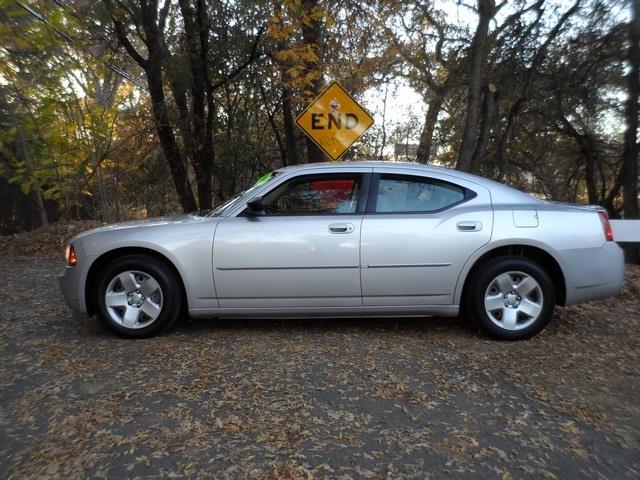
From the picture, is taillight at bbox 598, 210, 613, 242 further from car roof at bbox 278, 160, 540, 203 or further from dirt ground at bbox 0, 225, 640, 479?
dirt ground at bbox 0, 225, 640, 479

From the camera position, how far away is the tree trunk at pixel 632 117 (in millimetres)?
8695

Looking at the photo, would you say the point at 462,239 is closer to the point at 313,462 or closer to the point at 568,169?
the point at 313,462

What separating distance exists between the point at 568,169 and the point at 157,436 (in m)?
15.3

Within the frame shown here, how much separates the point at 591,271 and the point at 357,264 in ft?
6.53

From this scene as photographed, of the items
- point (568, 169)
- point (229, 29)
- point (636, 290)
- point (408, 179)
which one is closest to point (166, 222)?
point (408, 179)

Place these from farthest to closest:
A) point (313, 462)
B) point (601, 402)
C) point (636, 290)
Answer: point (636, 290), point (601, 402), point (313, 462)

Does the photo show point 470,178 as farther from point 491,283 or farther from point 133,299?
point 133,299

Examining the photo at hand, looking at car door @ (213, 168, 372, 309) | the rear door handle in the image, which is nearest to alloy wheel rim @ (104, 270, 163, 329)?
car door @ (213, 168, 372, 309)

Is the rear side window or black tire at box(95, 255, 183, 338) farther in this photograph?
the rear side window

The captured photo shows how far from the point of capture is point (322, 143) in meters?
7.02

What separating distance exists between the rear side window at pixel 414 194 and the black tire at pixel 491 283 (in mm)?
658

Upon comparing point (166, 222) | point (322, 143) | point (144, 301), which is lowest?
point (144, 301)

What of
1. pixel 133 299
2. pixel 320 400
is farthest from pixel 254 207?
pixel 320 400

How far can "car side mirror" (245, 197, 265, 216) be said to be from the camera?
4.41 meters
